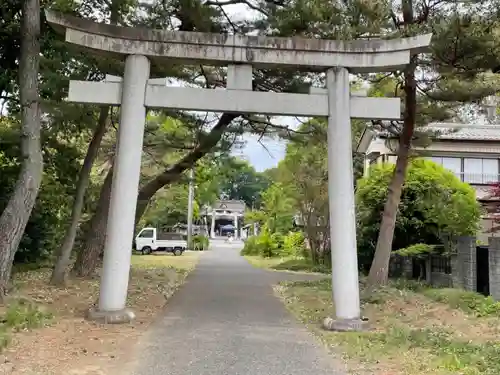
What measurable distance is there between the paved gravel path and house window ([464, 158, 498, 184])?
1962 centimetres

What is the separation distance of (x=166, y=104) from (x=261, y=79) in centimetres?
491

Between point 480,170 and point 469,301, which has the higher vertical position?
point 480,170

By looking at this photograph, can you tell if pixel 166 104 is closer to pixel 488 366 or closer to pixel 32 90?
pixel 32 90

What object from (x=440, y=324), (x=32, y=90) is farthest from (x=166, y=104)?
(x=440, y=324)

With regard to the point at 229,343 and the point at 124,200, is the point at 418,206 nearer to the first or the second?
the point at 124,200

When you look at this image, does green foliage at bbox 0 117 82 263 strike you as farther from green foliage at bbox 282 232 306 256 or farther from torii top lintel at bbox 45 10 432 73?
green foliage at bbox 282 232 306 256

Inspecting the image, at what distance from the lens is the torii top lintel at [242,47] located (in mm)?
8930

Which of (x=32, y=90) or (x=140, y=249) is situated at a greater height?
(x=32, y=90)

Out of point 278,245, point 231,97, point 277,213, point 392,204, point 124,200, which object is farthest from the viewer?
point 278,245

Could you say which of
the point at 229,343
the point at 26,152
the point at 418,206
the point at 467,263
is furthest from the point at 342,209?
the point at 418,206

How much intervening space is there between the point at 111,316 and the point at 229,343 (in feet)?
7.18

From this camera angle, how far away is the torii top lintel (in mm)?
8930

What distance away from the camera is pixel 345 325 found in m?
8.59

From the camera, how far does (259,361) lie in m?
6.50
